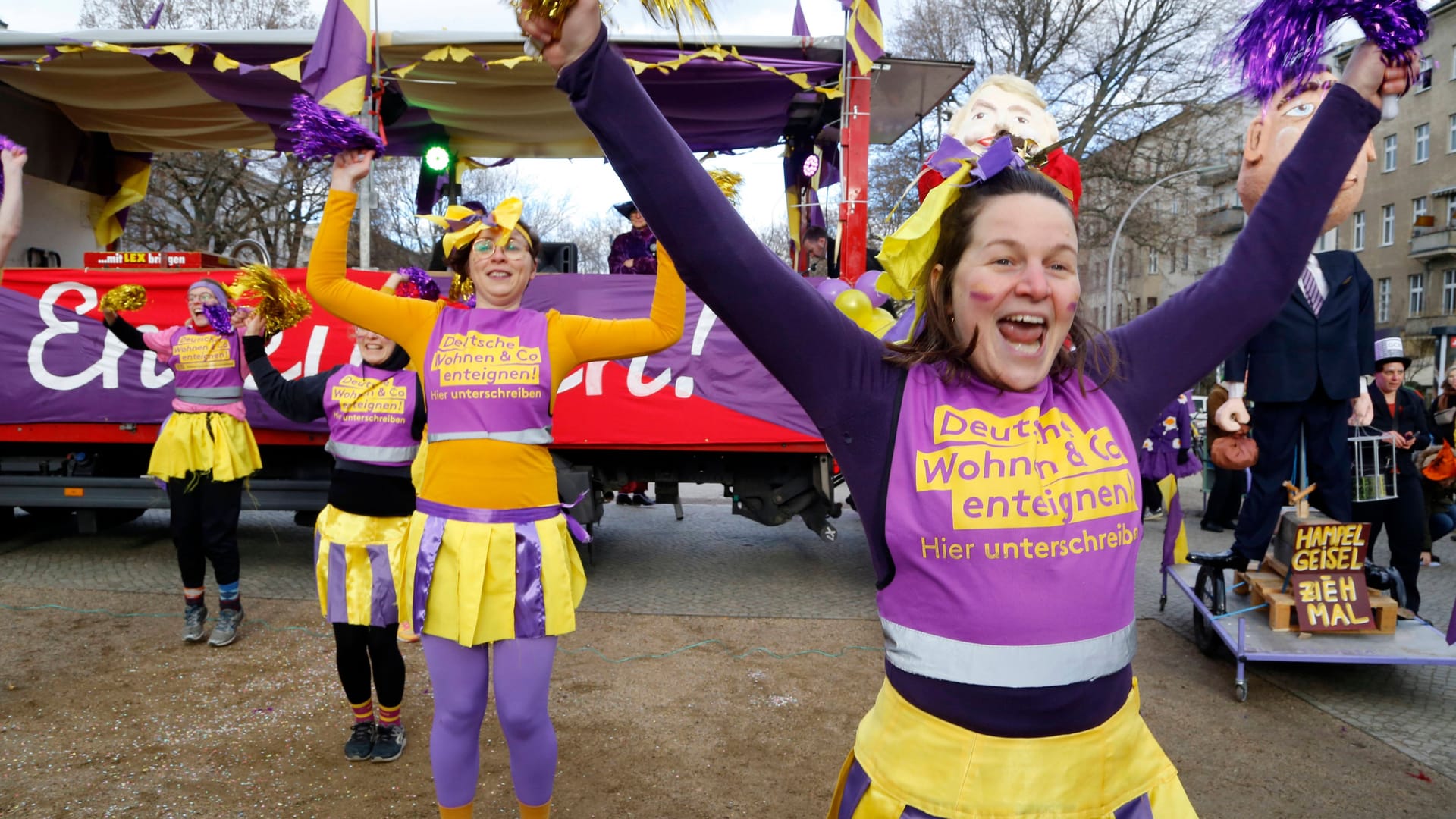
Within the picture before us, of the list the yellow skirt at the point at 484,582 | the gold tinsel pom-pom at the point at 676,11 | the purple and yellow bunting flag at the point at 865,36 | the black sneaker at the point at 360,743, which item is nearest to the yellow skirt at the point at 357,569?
the black sneaker at the point at 360,743

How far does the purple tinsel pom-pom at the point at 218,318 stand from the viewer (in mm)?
4879

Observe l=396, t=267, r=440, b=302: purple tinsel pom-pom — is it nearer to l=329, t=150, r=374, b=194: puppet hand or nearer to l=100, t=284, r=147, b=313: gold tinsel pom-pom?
l=329, t=150, r=374, b=194: puppet hand

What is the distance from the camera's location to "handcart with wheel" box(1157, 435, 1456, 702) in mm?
4156

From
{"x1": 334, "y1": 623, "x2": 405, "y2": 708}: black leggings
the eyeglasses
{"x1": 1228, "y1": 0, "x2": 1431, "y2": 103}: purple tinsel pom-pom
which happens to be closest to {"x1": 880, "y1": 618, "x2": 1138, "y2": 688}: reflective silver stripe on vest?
{"x1": 1228, "y1": 0, "x2": 1431, "y2": 103}: purple tinsel pom-pom

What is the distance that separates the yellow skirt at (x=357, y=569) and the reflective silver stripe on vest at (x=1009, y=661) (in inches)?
101

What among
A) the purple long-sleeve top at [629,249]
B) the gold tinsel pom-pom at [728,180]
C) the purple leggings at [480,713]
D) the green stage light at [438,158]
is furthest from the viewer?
the green stage light at [438,158]

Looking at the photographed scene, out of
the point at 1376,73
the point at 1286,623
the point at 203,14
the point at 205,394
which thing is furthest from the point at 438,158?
the point at 203,14

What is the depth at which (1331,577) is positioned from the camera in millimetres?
4391

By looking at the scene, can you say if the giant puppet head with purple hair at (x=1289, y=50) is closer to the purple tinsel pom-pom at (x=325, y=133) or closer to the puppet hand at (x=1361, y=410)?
the purple tinsel pom-pom at (x=325, y=133)

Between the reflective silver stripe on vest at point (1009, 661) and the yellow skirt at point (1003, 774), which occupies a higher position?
the reflective silver stripe on vest at point (1009, 661)

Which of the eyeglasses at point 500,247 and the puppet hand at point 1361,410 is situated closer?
the eyeglasses at point 500,247

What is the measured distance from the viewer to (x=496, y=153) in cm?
932

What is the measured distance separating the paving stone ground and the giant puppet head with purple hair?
2920mm

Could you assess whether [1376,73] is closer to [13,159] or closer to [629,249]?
[13,159]
